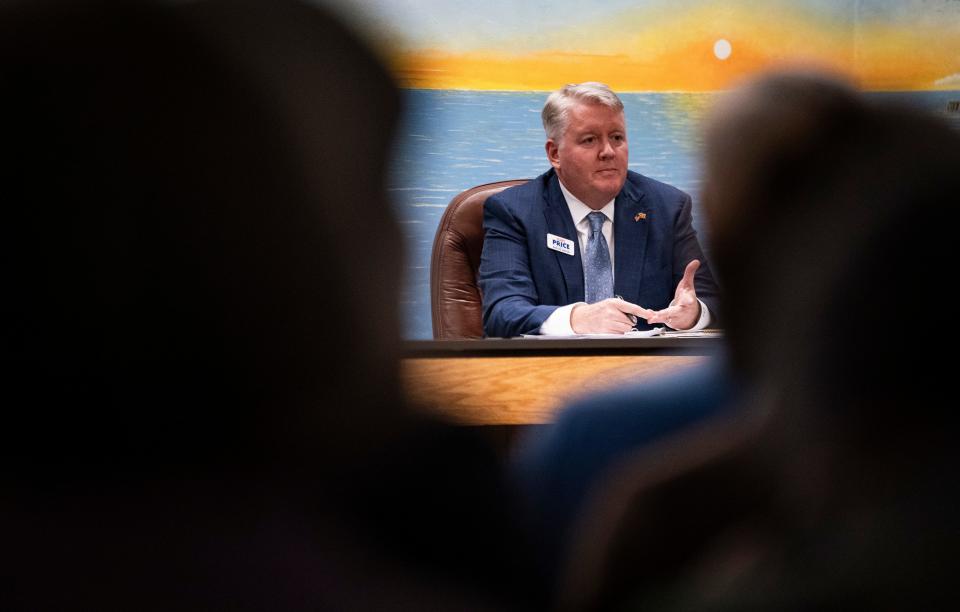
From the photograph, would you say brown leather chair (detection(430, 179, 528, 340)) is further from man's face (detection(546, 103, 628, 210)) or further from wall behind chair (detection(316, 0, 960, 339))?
wall behind chair (detection(316, 0, 960, 339))

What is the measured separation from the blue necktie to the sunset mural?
70.1 inches

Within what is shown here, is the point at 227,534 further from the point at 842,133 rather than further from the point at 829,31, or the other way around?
the point at 829,31

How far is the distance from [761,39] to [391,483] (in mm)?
5057

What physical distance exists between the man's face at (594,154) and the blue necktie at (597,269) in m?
0.16

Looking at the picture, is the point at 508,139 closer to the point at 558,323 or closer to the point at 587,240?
the point at 587,240

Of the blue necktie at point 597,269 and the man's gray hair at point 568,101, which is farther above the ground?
the man's gray hair at point 568,101

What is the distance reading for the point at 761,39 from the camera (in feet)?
16.9

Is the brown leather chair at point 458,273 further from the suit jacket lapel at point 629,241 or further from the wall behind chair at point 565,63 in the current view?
the wall behind chair at point 565,63

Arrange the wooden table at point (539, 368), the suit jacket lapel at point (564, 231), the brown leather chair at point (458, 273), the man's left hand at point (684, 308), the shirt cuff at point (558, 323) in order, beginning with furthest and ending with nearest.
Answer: the brown leather chair at point (458, 273), the suit jacket lapel at point (564, 231), the man's left hand at point (684, 308), the shirt cuff at point (558, 323), the wooden table at point (539, 368)

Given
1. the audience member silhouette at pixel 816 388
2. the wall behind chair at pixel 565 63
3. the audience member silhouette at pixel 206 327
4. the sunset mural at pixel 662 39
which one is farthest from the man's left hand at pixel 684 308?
the audience member silhouette at pixel 206 327

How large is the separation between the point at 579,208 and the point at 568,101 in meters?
0.42

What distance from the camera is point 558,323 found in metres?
3.00

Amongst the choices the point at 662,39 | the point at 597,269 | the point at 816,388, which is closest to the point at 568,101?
the point at 597,269

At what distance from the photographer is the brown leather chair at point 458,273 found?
11.3ft
